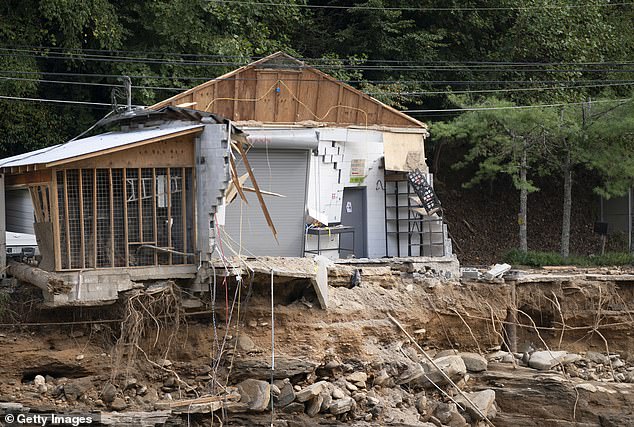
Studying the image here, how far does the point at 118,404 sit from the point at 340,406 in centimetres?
426

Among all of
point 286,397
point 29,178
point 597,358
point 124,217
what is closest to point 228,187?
point 124,217

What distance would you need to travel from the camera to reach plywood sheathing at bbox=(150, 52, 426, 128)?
2566 centimetres

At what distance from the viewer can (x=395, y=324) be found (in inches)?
880

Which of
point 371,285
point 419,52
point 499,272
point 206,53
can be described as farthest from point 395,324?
point 419,52

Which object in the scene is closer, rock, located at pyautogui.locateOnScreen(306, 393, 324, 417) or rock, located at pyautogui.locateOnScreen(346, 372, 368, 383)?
rock, located at pyautogui.locateOnScreen(306, 393, 324, 417)

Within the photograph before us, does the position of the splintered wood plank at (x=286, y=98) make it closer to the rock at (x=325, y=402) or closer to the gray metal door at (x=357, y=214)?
the gray metal door at (x=357, y=214)

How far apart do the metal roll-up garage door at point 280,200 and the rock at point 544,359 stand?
6311 millimetres

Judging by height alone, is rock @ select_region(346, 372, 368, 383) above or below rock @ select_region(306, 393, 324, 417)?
above

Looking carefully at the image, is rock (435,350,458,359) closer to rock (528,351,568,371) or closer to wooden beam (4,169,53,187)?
rock (528,351,568,371)

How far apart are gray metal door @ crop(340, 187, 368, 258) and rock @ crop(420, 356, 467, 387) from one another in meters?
5.79

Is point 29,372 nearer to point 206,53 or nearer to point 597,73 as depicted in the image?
point 206,53

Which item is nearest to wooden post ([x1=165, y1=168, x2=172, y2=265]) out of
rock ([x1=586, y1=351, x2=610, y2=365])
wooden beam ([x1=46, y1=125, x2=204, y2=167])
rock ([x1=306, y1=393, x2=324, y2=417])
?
wooden beam ([x1=46, y1=125, x2=204, y2=167])

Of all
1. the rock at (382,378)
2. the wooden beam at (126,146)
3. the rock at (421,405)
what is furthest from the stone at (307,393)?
the wooden beam at (126,146)

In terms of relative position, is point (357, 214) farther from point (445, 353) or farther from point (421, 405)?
point (421, 405)
